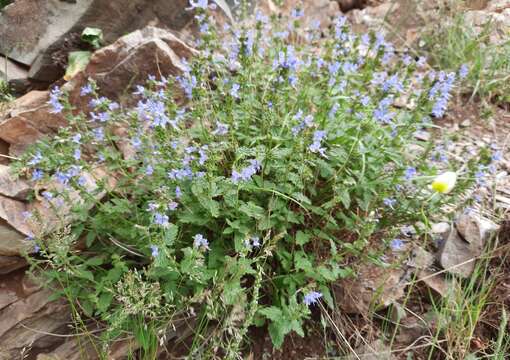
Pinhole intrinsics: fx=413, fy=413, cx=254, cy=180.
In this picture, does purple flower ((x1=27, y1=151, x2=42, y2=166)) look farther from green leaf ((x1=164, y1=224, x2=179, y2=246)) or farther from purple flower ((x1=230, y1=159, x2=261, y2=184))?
purple flower ((x1=230, y1=159, x2=261, y2=184))

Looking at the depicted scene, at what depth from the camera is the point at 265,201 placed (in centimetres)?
253

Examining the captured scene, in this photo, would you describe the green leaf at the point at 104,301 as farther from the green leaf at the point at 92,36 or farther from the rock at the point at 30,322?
the green leaf at the point at 92,36

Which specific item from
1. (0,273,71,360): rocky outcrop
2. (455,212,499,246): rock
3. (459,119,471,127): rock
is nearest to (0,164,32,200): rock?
(0,273,71,360): rocky outcrop

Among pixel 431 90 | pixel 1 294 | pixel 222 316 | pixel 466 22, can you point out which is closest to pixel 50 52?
pixel 1 294

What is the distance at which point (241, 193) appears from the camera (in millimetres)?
2547

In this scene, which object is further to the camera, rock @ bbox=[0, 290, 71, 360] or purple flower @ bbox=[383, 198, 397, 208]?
rock @ bbox=[0, 290, 71, 360]

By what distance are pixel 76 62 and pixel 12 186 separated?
151cm

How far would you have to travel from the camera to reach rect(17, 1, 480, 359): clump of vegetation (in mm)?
2242

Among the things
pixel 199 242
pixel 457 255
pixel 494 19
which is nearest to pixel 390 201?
pixel 457 255

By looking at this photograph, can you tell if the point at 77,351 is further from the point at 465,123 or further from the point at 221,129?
the point at 465,123

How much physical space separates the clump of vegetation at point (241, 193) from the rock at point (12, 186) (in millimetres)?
244

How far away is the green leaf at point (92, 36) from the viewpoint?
3.90 m

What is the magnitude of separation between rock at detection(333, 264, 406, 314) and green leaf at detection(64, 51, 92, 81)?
283cm

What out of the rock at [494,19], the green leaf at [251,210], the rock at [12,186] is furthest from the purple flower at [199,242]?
the rock at [494,19]
